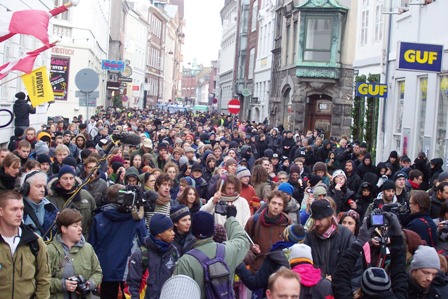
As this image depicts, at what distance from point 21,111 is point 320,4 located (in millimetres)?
19711

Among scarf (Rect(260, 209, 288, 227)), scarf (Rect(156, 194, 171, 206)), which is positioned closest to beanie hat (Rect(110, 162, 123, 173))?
scarf (Rect(156, 194, 171, 206))

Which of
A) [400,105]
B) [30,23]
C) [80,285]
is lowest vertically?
[80,285]

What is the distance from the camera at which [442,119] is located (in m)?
17.8

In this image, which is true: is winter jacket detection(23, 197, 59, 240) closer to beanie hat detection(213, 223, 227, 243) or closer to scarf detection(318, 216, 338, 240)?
beanie hat detection(213, 223, 227, 243)

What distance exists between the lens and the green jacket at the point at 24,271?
5.59 metres

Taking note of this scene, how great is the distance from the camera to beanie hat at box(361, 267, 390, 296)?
17.0 feet

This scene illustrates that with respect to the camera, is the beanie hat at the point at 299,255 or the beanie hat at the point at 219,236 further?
the beanie hat at the point at 219,236

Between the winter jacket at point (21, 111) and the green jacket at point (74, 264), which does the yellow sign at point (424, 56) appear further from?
the green jacket at point (74, 264)

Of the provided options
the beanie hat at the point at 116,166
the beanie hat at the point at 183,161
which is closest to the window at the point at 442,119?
the beanie hat at the point at 183,161

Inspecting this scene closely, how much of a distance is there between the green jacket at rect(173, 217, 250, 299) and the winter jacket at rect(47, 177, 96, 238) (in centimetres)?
262

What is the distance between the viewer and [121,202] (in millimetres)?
7832

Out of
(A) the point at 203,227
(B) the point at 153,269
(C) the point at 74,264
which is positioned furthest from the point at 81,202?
(A) the point at 203,227

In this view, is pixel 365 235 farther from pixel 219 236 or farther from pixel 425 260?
pixel 219 236

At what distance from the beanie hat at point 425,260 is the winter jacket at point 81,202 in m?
3.87
